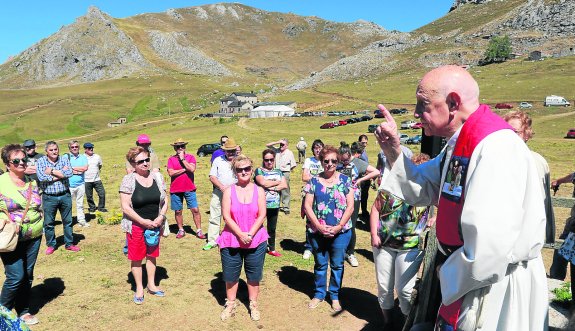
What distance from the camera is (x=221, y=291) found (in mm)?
6520

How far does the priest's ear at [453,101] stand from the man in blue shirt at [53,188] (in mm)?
7837

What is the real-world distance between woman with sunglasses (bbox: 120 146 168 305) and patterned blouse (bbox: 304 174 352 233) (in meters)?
2.40

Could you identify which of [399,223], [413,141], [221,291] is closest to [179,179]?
[221,291]

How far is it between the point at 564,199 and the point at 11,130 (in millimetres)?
89487

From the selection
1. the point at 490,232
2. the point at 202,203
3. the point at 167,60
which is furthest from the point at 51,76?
the point at 490,232

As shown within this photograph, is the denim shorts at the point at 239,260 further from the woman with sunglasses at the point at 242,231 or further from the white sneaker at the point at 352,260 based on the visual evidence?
the white sneaker at the point at 352,260

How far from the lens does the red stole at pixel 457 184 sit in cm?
187

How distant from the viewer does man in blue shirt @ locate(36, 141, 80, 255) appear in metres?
7.72

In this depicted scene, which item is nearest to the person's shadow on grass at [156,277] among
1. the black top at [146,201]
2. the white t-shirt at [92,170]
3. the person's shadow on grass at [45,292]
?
the person's shadow on grass at [45,292]

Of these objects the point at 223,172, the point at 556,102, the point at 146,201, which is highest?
the point at 556,102

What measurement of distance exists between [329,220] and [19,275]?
4.28 meters

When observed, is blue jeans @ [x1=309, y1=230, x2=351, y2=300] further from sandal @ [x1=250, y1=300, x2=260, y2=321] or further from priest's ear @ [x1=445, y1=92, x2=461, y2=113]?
priest's ear @ [x1=445, y1=92, x2=461, y2=113]

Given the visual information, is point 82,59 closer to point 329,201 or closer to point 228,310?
point 228,310

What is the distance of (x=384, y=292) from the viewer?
4887 mm
